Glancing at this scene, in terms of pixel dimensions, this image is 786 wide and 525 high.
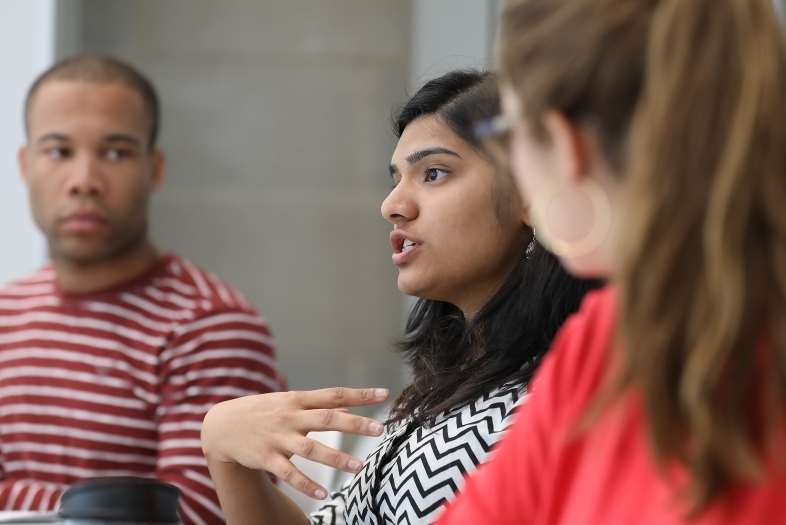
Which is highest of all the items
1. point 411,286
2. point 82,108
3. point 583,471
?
point 82,108

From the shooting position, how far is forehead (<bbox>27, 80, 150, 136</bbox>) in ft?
6.67

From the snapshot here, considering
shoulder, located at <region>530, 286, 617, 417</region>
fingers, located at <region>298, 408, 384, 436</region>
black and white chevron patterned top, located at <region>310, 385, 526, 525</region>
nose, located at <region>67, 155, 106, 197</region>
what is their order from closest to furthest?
1. shoulder, located at <region>530, 286, 617, 417</region>
2. fingers, located at <region>298, 408, 384, 436</region>
3. black and white chevron patterned top, located at <region>310, 385, 526, 525</region>
4. nose, located at <region>67, 155, 106, 197</region>

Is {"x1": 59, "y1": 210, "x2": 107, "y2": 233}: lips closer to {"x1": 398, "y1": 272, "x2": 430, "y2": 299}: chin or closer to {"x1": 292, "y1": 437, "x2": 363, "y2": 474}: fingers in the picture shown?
{"x1": 398, "y1": 272, "x2": 430, "y2": 299}: chin

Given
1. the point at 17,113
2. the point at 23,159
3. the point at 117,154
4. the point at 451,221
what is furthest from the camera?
the point at 17,113

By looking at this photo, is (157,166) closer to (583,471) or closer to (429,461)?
(429,461)

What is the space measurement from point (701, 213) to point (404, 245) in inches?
32.2

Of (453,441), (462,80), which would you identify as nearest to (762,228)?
(453,441)

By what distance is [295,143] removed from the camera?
9.53 ft

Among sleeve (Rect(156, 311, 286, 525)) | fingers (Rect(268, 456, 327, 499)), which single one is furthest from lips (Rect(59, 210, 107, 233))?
fingers (Rect(268, 456, 327, 499))

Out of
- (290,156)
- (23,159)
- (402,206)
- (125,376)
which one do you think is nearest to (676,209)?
(402,206)

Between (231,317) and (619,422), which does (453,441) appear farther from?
(231,317)

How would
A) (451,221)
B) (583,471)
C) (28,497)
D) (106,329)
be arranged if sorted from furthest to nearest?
1. (106,329)
2. (28,497)
3. (451,221)
4. (583,471)

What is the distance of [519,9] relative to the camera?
0.72 metres

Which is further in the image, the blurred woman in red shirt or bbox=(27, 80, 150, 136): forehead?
bbox=(27, 80, 150, 136): forehead
